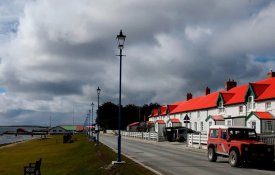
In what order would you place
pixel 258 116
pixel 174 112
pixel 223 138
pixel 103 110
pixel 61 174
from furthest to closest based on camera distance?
pixel 103 110 → pixel 174 112 → pixel 258 116 → pixel 61 174 → pixel 223 138

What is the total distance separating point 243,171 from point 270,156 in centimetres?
238

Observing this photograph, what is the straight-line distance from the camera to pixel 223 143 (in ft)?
77.0

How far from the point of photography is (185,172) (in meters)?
19.5

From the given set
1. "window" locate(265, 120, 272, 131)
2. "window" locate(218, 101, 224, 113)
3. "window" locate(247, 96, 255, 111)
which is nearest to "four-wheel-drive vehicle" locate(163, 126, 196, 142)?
"window" locate(218, 101, 224, 113)

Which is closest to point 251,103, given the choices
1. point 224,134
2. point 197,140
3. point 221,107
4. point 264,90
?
point 264,90

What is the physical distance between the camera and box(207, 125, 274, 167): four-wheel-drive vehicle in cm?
2139

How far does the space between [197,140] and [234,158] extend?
18.9 meters

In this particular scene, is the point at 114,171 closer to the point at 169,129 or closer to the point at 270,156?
the point at 270,156

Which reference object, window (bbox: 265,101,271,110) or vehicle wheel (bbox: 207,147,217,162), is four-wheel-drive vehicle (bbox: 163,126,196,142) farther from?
vehicle wheel (bbox: 207,147,217,162)

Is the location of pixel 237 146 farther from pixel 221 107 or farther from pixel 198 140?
pixel 221 107

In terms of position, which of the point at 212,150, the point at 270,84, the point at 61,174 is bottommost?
the point at 61,174

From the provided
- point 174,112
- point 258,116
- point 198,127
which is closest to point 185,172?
point 258,116

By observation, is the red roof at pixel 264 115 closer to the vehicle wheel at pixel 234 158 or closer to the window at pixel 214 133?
the window at pixel 214 133

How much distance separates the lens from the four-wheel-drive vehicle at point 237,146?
21.4m
